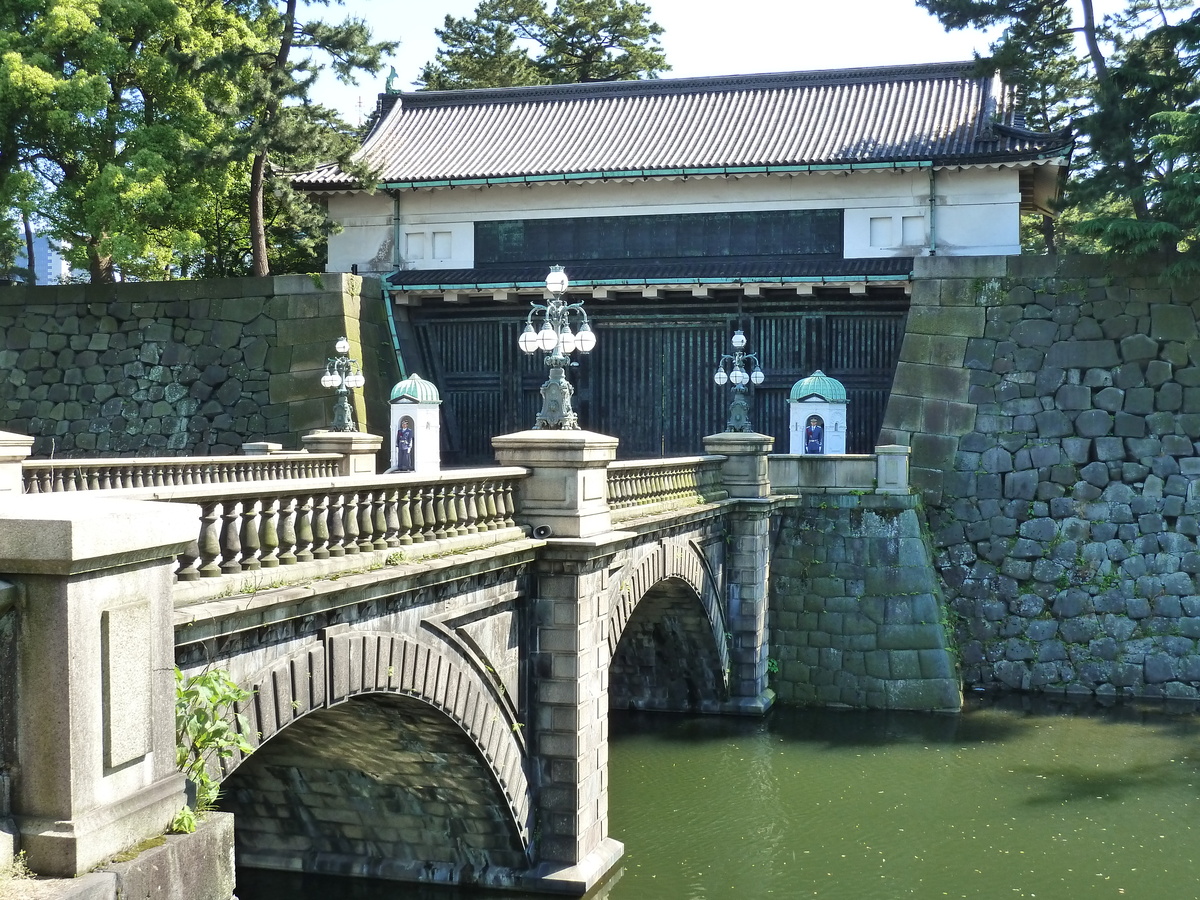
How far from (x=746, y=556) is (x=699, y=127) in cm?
1245

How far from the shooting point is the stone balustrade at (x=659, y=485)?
629 inches

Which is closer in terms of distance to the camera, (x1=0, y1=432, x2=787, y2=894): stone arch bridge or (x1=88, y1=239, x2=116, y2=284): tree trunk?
(x1=0, y1=432, x2=787, y2=894): stone arch bridge

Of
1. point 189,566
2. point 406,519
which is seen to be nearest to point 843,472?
point 406,519

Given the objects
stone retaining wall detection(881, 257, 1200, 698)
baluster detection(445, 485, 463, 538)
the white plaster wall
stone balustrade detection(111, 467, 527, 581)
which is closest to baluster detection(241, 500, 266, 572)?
stone balustrade detection(111, 467, 527, 581)

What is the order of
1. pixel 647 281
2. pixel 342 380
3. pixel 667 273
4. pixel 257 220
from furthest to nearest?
pixel 257 220, pixel 667 273, pixel 647 281, pixel 342 380

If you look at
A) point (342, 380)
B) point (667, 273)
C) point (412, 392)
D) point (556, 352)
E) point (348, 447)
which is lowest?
point (348, 447)

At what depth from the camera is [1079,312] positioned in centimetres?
2550

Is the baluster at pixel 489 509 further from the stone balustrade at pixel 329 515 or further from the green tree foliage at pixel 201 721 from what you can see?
the green tree foliage at pixel 201 721

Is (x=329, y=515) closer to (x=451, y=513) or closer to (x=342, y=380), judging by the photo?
(x=451, y=513)

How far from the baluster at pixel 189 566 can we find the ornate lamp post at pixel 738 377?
633 inches

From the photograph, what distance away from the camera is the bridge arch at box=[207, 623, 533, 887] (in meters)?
11.3

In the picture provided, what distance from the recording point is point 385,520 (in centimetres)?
1045

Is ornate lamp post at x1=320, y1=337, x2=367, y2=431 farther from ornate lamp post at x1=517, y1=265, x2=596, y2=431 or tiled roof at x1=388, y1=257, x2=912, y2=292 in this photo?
ornate lamp post at x1=517, y1=265, x2=596, y2=431

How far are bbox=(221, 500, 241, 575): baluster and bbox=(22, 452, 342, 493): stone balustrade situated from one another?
3.16 meters
